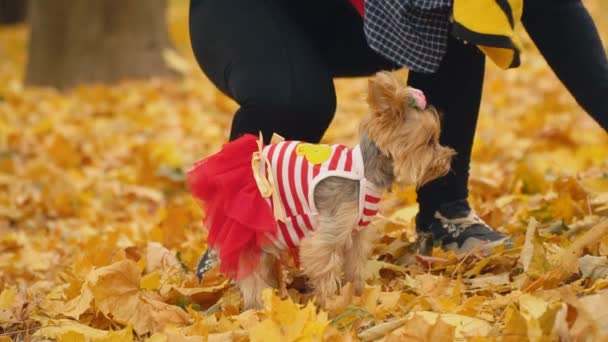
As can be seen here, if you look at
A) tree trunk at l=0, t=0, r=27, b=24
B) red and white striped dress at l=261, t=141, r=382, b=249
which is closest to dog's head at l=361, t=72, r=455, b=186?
red and white striped dress at l=261, t=141, r=382, b=249

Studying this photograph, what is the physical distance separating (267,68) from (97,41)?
7674mm

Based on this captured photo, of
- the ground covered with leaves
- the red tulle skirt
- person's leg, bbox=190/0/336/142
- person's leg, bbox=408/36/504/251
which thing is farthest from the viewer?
person's leg, bbox=408/36/504/251

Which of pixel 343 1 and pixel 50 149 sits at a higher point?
pixel 343 1

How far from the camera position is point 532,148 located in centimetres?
644

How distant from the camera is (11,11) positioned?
22.3 m

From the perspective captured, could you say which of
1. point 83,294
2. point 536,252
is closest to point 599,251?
point 536,252

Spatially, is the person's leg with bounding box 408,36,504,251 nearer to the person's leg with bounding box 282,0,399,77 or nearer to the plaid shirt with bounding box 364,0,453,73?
the person's leg with bounding box 282,0,399,77

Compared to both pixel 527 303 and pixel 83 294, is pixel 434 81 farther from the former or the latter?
pixel 83 294

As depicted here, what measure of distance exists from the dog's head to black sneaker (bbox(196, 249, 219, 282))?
804 millimetres

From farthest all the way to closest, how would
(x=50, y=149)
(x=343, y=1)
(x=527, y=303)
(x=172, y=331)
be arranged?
(x=50, y=149) < (x=343, y=1) < (x=172, y=331) < (x=527, y=303)

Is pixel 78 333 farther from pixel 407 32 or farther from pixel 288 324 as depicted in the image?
pixel 407 32

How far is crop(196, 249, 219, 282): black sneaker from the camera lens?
3268 mm

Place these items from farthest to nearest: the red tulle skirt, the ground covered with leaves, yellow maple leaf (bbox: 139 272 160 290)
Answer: yellow maple leaf (bbox: 139 272 160 290), the red tulle skirt, the ground covered with leaves

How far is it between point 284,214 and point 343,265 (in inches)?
11.8
